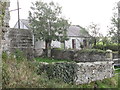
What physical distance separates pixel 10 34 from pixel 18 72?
2392 millimetres

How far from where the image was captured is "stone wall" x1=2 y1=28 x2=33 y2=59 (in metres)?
7.18

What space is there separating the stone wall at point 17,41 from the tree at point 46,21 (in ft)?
30.0

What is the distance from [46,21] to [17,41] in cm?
989

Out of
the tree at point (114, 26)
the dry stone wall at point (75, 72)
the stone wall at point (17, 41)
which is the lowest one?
the dry stone wall at point (75, 72)

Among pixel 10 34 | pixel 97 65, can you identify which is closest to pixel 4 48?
pixel 10 34

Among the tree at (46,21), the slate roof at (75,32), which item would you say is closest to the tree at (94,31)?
the slate roof at (75,32)

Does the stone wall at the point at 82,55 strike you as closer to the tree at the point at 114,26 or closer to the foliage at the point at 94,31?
the tree at the point at 114,26

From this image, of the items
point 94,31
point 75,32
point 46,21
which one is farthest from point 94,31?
point 46,21

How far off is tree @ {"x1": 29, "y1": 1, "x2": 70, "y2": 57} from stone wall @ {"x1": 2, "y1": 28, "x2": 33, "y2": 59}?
360 inches

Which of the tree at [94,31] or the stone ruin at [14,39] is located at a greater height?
the tree at [94,31]

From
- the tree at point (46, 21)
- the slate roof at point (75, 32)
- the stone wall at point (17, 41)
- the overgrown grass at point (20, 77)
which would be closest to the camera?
the overgrown grass at point (20, 77)

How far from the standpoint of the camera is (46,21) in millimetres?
17250

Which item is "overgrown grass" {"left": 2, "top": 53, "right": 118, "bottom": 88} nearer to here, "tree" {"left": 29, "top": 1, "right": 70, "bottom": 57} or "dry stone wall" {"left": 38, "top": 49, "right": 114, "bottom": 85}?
"dry stone wall" {"left": 38, "top": 49, "right": 114, "bottom": 85}

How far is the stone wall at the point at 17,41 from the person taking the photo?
283 inches
